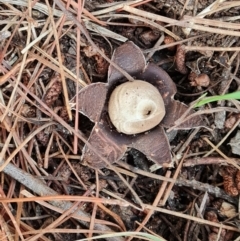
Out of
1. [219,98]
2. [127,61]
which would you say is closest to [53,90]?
[127,61]

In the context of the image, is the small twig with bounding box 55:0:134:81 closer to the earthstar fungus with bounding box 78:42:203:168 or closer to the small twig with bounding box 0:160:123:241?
the earthstar fungus with bounding box 78:42:203:168

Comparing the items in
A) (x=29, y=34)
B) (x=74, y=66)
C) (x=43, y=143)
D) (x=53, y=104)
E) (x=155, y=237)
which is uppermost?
(x=29, y=34)

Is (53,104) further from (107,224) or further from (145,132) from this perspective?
(107,224)

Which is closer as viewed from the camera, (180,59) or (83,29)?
(83,29)

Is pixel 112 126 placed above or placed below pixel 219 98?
below

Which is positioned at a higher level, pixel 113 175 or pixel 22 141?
pixel 22 141

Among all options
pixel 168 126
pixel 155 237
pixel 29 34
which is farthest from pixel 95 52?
pixel 155 237

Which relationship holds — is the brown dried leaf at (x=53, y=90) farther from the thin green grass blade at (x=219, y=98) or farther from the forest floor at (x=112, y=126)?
the thin green grass blade at (x=219, y=98)

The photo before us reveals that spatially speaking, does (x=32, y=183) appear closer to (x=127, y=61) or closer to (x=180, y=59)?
(x=127, y=61)

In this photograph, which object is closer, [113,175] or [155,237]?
[155,237]
